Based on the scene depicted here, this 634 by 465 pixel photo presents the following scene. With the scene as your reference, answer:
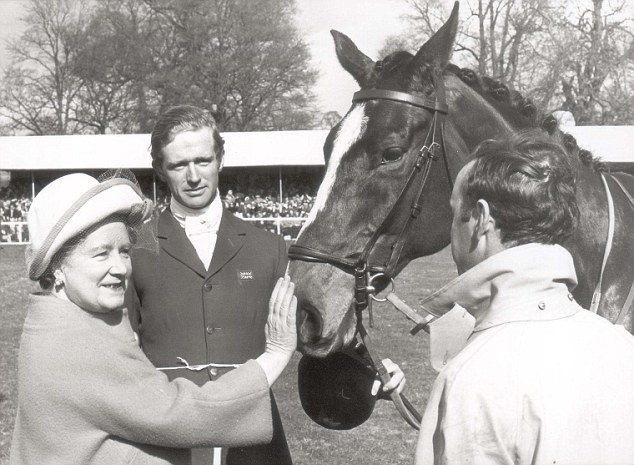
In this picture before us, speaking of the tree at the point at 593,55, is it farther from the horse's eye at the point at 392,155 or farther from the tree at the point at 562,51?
the horse's eye at the point at 392,155

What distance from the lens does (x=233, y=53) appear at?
127ft

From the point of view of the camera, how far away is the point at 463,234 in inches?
75.4

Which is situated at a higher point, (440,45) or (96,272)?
(440,45)

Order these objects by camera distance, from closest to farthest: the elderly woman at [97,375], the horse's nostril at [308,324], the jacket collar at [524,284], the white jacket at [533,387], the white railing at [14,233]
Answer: the white jacket at [533,387]
the jacket collar at [524,284]
the elderly woman at [97,375]
the horse's nostril at [308,324]
the white railing at [14,233]

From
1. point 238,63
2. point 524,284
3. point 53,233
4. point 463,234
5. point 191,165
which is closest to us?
point 524,284

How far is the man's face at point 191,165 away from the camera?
300 centimetres

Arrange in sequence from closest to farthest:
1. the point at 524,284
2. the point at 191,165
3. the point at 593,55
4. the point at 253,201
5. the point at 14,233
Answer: the point at 524,284
the point at 191,165
the point at 593,55
the point at 14,233
the point at 253,201

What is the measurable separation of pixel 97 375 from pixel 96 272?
0.32 metres

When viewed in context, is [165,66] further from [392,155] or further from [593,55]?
[392,155]

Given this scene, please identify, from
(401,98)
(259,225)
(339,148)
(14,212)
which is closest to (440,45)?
(401,98)

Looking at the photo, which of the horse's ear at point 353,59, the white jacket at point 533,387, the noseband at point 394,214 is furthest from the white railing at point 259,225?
the white jacket at point 533,387

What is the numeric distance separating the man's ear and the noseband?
3.68 feet

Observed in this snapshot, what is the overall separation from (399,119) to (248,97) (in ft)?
121

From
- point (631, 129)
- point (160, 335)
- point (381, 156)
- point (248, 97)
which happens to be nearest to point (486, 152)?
point (381, 156)
